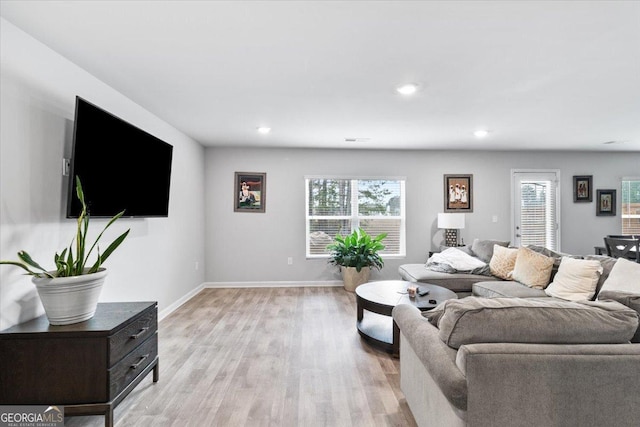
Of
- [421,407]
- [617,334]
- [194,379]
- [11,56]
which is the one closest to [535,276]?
[617,334]

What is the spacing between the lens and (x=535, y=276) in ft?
10.8

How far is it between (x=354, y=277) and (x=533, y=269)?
2.38 meters

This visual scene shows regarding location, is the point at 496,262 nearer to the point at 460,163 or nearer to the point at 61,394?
the point at 460,163

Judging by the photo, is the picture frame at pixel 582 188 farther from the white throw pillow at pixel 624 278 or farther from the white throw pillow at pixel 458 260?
the white throw pillow at pixel 624 278

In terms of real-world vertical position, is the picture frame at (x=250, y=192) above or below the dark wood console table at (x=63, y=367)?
above

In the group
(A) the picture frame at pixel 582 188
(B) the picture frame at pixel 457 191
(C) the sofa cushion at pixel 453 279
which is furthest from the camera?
(A) the picture frame at pixel 582 188

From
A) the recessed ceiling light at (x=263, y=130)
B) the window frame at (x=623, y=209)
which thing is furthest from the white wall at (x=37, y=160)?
the window frame at (x=623, y=209)

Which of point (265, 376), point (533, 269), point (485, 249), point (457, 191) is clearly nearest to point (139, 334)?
point (265, 376)

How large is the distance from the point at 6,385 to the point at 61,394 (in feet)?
0.91

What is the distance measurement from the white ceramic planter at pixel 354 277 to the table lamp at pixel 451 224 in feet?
4.74

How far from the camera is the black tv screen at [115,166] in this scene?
204 centimetres

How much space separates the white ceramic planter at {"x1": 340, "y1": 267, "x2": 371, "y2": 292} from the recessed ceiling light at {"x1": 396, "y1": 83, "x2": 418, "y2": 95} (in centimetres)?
286

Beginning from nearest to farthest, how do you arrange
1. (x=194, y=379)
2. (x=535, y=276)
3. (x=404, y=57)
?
(x=404, y=57), (x=194, y=379), (x=535, y=276)

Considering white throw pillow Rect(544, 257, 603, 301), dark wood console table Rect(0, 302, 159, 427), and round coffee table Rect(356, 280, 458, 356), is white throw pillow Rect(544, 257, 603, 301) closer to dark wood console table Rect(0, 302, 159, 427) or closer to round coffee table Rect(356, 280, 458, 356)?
round coffee table Rect(356, 280, 458, 356)
